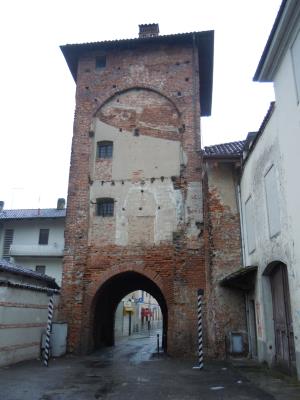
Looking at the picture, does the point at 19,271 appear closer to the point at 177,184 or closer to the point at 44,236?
the point at 177,184

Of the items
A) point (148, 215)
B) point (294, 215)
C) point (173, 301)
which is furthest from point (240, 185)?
point (294, 215)

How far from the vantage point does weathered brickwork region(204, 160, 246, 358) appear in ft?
47.8

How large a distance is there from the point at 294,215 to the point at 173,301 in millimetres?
8021

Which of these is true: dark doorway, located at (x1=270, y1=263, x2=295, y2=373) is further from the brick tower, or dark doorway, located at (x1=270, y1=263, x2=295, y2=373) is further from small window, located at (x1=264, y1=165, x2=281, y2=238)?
the brick tower

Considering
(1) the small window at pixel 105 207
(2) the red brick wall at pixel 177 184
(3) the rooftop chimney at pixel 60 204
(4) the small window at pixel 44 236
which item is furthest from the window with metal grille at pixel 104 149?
(3) the rooftop chimney at pixel 60 204

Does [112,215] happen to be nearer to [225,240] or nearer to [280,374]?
[225,240]

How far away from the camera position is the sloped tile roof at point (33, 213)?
101 feet

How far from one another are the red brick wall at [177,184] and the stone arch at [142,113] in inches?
1.8

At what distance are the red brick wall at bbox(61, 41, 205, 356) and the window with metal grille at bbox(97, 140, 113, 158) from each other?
0.51 metres

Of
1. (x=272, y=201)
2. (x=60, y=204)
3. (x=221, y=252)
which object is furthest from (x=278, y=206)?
(x=60, y=204)

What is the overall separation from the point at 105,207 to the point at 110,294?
4874 mm

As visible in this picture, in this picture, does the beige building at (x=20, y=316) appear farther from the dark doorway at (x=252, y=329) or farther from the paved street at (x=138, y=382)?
the dark doorway at (x=252, y=329)

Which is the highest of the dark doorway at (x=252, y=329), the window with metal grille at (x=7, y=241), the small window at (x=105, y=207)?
the window with metal grille at (x=7, y=241)

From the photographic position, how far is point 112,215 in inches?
687
